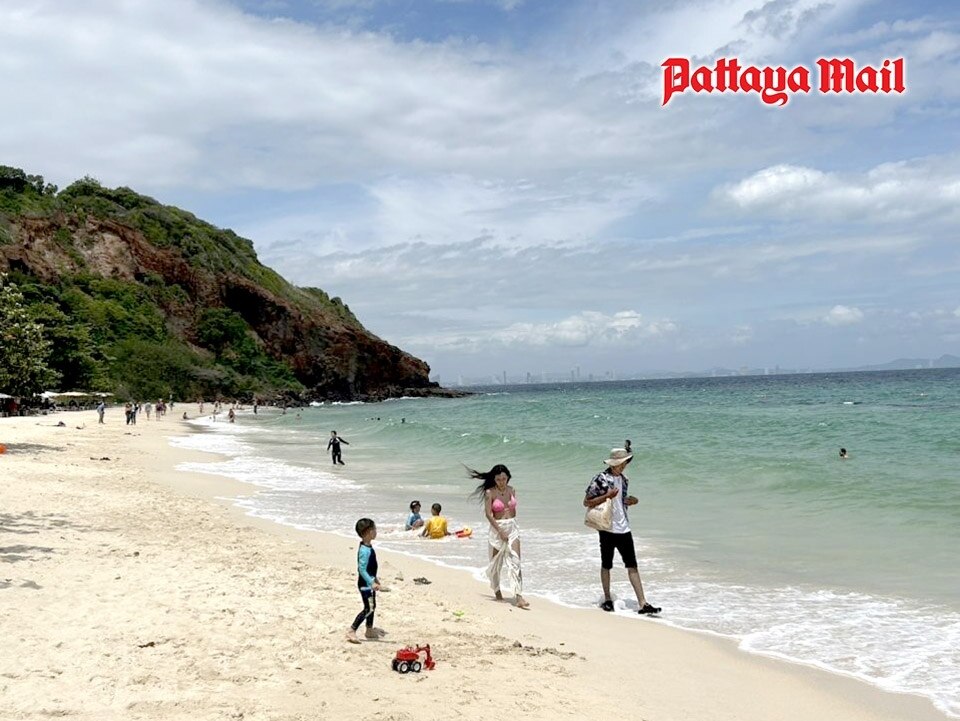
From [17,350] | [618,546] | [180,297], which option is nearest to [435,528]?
[618,546]

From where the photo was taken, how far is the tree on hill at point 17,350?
19.1 meters

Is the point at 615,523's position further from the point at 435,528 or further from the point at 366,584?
the point at 435,528

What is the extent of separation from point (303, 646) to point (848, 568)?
23.8ft

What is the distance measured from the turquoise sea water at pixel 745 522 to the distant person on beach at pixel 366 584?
2.88 m

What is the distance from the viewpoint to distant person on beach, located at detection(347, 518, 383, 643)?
6520mm

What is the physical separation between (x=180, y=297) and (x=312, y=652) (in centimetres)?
9345

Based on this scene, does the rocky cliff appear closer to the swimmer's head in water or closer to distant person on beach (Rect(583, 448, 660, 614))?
distant person on beach (Rect(583, 448, 660, 614))

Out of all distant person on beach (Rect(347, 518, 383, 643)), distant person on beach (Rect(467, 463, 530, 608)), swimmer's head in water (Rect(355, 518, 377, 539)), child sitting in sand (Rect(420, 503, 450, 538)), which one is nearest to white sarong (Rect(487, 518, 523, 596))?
distant person on beach (Rect(467, 463, 530, 608))

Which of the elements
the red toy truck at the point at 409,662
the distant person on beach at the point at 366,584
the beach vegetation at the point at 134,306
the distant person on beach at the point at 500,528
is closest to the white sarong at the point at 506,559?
the distant person on beach at the point at 500,528

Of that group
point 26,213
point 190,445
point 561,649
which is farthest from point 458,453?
point 26,213

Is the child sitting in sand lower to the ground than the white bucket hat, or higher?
lower

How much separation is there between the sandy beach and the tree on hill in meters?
10.5

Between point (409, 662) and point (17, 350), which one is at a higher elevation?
point (17, 350)

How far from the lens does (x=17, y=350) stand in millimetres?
19750
